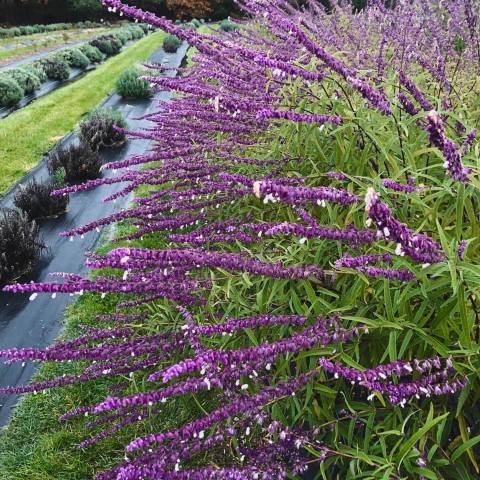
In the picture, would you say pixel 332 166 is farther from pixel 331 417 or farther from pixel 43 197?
pixel 43 197

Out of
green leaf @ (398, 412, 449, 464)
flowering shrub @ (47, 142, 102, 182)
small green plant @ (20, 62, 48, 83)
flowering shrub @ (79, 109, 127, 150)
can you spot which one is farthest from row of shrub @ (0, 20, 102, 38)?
green leaf @ (398, 412, 449, 464)

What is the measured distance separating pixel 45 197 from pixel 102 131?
3.18 metres

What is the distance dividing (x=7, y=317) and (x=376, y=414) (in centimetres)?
392

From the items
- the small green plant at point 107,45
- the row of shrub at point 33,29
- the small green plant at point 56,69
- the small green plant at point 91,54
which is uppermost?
the row of shrub at point 33,29

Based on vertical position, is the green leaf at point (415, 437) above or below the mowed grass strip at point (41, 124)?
below

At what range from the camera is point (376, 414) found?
2305 millimetres

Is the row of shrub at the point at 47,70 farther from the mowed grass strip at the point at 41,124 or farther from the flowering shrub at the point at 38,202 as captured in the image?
the flowering shrub at the point at 38,202

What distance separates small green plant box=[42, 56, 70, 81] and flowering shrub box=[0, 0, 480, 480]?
53.3 ft

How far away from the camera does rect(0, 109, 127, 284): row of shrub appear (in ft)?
18.0

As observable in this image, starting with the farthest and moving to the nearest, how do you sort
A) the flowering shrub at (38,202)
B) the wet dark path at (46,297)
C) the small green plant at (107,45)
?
1. the small green plant at (107,45)
2. the flowering shrub at (38,202)
3. the wet dark path at (46,297)

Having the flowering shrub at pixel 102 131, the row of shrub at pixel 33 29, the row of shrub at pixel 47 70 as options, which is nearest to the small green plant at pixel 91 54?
the row of shrub at pixel 47 70

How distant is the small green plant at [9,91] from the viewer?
44.5ft

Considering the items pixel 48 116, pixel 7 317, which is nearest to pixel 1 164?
pixel 48 116

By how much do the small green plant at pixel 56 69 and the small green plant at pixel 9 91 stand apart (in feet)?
12.7
